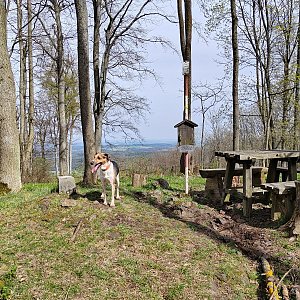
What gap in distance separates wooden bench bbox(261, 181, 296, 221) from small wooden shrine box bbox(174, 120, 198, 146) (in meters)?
2.21

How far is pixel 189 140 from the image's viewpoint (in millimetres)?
7426

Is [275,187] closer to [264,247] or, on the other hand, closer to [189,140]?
[264,247]

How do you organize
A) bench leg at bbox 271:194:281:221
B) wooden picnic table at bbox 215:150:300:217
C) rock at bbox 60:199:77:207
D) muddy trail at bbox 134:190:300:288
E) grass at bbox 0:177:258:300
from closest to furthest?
grass at bbox 0:177:258:300 < muddy trail at bbox 134:190:300:288 < rock at bbox 60:199:77:207 < bench leg at bbox 271:194:281:221 < wooden picnic table at bbox 215:150:300:217

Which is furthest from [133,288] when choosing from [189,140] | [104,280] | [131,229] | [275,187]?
[189,140]

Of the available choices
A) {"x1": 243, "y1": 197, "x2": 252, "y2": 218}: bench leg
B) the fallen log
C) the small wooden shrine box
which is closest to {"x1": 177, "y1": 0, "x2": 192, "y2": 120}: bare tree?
the small wooden shrine box

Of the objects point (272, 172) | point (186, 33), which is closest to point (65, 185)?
point (272, 172)

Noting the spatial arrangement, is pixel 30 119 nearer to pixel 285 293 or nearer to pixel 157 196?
pixel 157 196

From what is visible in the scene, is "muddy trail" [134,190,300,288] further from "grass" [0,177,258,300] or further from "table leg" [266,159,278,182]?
"table leg" [266,159,278,182]

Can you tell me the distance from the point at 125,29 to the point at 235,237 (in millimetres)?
11790

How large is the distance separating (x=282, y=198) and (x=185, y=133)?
8.32ft

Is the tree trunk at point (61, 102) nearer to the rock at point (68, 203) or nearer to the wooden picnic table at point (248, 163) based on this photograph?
the rock at point (68, 203)

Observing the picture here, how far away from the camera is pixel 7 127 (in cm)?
686

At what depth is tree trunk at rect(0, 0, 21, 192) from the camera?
22.2 ft

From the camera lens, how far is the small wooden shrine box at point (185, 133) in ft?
24.2
